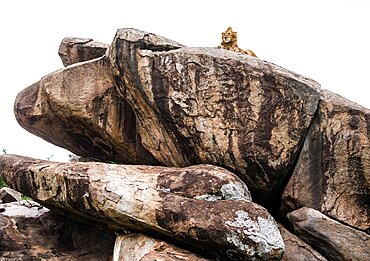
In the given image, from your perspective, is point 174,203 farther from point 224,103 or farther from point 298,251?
point 298,251

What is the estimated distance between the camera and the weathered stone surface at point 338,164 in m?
7.95

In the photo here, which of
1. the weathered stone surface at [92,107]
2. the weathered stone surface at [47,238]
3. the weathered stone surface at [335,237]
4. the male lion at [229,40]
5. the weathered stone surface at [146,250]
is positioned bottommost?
the weathered stone surface at [47,238]

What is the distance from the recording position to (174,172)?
308 inches

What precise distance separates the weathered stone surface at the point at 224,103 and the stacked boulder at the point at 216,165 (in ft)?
0.06

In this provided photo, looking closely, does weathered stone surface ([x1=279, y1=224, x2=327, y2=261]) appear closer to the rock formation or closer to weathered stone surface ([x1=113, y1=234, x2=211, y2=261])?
weathered stone surface ([x1=113, y1=234, x2=211, y2=261])

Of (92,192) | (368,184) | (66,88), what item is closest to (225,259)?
(92,192)

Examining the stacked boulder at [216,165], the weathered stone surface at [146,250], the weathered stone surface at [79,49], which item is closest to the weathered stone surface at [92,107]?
the stacked boulder at [216,165]

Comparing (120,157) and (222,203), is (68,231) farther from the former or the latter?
(222,203)

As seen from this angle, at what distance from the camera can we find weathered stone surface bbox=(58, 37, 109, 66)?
11058 mm

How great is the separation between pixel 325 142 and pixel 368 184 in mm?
1024

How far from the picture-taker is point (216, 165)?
8.65 meters

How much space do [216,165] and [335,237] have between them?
95.9 inches

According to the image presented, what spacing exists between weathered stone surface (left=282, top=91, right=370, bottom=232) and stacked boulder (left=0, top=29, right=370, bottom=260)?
18mm

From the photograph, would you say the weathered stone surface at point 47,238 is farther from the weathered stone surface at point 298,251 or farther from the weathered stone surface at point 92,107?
the weathered stone surface at point 298,251
